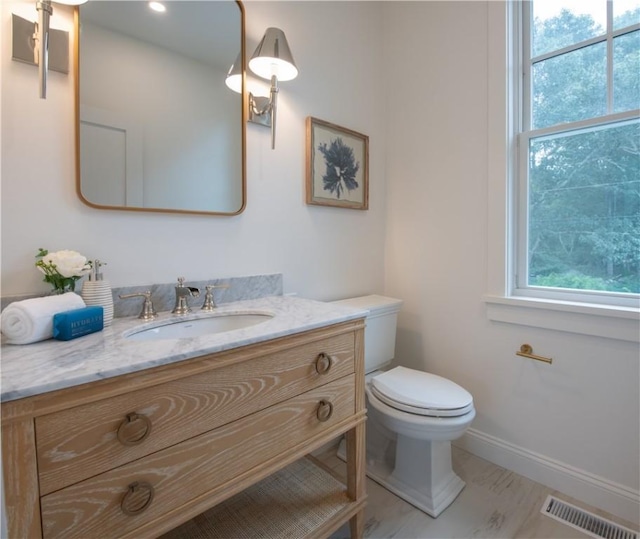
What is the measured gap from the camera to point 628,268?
4.37 feet

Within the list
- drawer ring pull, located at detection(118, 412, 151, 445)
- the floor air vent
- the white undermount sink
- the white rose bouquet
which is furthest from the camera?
the floor air vent

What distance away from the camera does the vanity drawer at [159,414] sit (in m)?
0.59

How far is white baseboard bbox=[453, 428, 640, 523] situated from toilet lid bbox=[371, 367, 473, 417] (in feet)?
1.65

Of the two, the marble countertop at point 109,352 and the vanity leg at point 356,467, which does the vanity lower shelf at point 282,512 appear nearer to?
the vanity leg at point 356,467

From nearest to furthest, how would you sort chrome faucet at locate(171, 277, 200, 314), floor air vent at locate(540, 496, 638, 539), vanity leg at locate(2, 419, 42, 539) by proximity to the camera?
vanity leg at locate(2, 419, 42, 539), chrome faucet at locate(171, 277, 200, 314), floor air vent at locate(540, 496, 638, 539)

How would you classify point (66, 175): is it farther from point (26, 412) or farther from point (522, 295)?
point (522, 295)

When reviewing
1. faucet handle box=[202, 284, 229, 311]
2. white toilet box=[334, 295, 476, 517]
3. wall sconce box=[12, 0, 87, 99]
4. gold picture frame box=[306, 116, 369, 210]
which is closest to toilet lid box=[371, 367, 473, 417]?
white toilet box=[334, 295, 476, 517]

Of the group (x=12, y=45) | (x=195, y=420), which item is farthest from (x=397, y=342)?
(x=12, y=45)

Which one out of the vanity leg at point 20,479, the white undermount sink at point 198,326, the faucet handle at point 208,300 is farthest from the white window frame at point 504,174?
the vanity leg at point 20,479

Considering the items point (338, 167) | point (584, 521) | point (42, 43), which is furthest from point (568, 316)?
point (42, 43)

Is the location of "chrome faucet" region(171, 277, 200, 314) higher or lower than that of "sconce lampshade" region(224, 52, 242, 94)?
lower

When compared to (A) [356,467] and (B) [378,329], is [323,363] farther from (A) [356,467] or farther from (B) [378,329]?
(B) [378,329]

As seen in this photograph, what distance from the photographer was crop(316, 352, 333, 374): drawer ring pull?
3.28ft

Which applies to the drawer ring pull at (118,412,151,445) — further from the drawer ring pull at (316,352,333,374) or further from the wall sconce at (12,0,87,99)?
the wall sconce at (12,0,87,99)
